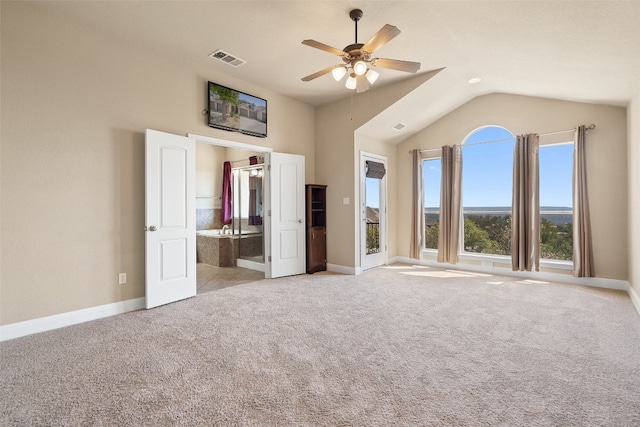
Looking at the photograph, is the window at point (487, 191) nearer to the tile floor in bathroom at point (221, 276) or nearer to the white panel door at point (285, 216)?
the white panel door at point (285, 216)

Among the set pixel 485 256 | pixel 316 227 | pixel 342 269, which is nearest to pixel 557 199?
pixel 485 256

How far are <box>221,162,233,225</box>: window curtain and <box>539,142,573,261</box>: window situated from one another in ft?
20.6

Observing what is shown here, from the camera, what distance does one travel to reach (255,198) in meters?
6.59

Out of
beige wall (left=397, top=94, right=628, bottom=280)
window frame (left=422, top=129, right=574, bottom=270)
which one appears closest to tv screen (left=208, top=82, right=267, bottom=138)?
window frame (left=422, top=129, right=574, bottom=270)

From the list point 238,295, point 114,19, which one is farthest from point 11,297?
point 114,19

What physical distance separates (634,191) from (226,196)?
7140 mm

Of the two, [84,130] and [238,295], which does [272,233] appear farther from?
[84,130]

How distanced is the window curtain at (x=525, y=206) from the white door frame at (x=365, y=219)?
227cm

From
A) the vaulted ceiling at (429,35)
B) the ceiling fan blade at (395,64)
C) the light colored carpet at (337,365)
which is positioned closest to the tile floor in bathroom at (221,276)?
the light colored carpet at (337,365)

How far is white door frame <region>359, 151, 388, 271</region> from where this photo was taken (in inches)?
223

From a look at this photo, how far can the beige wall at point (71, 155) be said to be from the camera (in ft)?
9.33

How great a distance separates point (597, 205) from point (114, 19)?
682cm

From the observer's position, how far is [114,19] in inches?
125

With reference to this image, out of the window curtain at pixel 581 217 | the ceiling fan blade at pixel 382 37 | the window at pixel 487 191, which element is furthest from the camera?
the window at pixel 487 191
